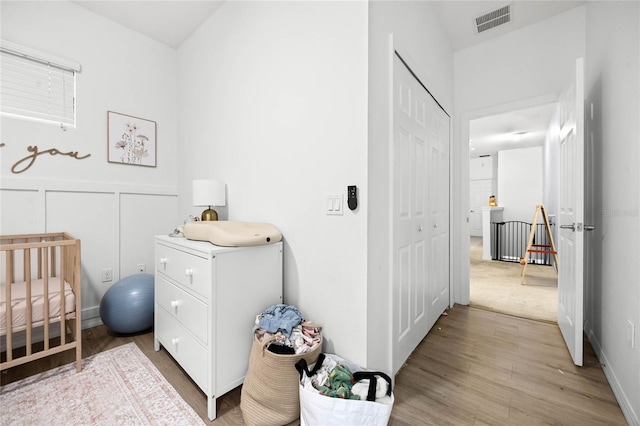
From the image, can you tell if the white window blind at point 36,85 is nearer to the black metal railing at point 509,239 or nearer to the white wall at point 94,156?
A: the white wall at point 94,156

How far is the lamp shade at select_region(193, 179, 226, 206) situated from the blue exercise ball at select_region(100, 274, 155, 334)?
83 cm

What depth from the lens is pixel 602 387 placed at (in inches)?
60.9

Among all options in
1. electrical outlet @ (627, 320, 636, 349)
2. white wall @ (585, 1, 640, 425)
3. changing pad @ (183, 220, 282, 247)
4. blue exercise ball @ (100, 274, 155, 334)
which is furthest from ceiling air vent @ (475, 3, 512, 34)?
blue exercise ball @ (100, 274, 155, 334)

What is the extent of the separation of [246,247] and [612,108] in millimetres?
2287

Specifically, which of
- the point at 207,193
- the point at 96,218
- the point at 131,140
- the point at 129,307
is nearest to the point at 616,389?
the point at 207,193

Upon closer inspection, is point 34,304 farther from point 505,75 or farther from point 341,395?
point 505,75

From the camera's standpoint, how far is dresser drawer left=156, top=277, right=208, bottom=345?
4.53 feet

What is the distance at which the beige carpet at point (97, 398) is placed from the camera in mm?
1313

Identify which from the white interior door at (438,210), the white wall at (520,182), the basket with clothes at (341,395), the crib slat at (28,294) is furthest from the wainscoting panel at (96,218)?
the white wall at (520,182)

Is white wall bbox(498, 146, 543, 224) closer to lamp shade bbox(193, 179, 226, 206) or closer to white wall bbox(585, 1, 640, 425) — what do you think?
white wall bbox(585, 1, 640, 425)

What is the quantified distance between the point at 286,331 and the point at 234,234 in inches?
22.2

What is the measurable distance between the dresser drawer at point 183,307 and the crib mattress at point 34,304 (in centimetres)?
49

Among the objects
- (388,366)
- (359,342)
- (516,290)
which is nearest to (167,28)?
(359,342)

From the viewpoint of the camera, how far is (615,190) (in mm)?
1568
